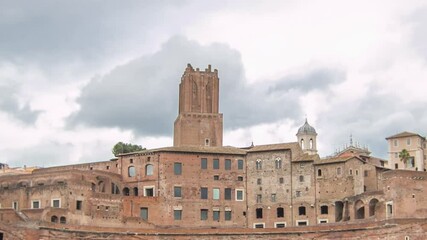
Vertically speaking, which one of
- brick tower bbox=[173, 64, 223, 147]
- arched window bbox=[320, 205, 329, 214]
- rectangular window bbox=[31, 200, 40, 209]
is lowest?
arched window bbox=[320, 205, 329, 214]

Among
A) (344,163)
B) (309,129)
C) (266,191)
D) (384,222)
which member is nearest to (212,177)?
(266,191)

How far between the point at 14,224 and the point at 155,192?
16.1 metres

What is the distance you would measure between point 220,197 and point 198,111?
43.9 ft

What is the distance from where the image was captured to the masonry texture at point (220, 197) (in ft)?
240

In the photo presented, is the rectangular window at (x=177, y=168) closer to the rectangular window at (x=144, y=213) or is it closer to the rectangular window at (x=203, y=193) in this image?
the rectangular window at (x=203, y=193)

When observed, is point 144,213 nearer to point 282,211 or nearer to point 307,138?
point 282,211

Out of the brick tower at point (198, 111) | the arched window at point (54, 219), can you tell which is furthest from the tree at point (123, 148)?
the arched window at point (54, 219)

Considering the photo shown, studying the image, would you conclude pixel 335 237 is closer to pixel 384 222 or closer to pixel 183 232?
pixel 384 222

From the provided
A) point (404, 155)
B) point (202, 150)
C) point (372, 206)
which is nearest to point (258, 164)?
point (202, 150)

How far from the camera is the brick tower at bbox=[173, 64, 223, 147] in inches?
3595

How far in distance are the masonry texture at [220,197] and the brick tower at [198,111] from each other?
4.39m

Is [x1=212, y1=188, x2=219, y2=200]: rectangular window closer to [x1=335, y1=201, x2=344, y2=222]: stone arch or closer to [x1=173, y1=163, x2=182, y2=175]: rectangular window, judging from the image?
[x1=173, y1=163, x2=182, y2=175]: rectangular window

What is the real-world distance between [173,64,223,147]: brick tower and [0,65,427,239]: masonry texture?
4.39m

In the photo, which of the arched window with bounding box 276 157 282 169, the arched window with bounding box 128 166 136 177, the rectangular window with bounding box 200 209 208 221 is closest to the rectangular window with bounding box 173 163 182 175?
the arched window with bounding box 128 166 136 177
